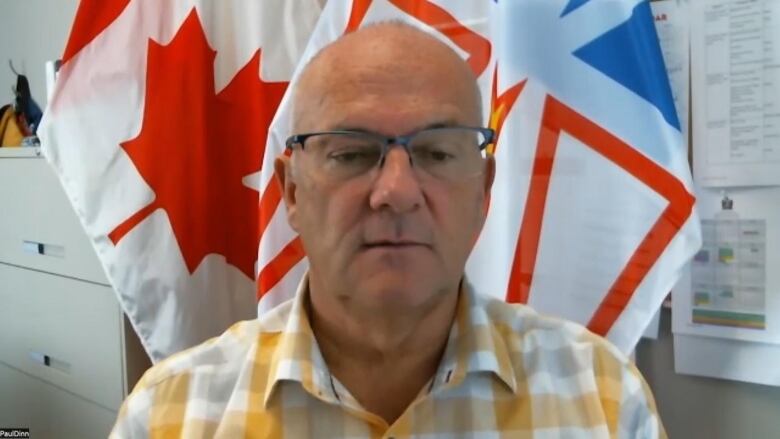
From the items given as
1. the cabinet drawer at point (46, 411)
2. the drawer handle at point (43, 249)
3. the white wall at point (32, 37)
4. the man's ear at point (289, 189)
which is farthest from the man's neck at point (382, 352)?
the white wall at point (32, 37)

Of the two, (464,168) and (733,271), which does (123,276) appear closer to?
(464,168)

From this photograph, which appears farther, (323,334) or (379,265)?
(323,334)

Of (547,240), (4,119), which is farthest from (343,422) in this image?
(4,119)

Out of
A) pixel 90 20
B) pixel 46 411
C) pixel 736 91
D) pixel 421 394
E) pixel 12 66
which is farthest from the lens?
pixel 12 66

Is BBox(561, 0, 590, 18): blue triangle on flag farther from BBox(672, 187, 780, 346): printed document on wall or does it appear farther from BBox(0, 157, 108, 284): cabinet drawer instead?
BBox(0, 157, 108, 284): cabinet drawer

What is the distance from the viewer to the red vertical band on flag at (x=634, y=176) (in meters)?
0.93

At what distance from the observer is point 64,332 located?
58.0 inches

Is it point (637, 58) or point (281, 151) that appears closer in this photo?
point (637, 58)

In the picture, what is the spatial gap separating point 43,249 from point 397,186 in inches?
46.5

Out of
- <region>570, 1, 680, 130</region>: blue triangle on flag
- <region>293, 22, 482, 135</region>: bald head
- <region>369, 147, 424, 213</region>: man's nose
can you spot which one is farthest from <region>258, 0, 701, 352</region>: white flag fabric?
<region>369, 147, 424, 213</region>: man's nose

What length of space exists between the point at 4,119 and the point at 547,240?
6.08 ft

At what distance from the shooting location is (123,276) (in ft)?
3.88

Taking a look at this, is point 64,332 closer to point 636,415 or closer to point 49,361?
point 49,361

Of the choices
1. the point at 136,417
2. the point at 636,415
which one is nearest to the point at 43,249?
the point at 136,417
